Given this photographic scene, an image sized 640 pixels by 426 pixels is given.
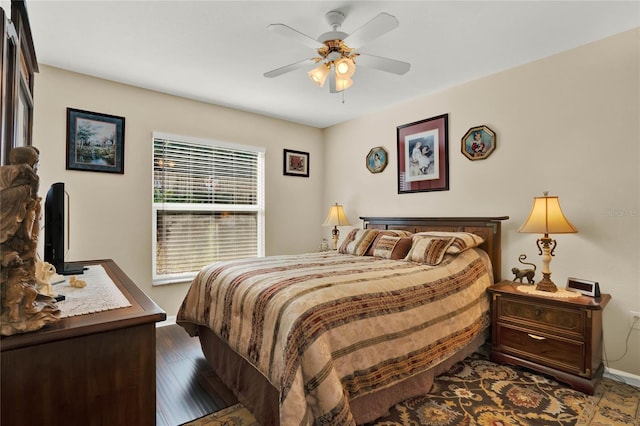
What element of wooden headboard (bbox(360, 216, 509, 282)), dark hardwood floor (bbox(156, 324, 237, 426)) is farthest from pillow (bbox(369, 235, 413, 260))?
dark hardwood floor (bbox(156, 324, 237, 426))

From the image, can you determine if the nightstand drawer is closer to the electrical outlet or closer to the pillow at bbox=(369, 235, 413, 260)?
the electrical outlet

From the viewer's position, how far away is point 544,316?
2371 mm

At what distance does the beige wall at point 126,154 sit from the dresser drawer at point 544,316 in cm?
288

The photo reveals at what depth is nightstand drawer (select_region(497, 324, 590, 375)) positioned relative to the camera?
2215 mm

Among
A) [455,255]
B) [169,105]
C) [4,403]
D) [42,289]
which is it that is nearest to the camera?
[4,403]

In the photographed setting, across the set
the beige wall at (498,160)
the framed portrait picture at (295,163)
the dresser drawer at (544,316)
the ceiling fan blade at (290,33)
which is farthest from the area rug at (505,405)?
the framed portrait picture at (295,163)

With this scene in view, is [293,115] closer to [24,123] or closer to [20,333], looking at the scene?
[24,123]

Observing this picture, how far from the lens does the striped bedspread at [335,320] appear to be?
1515 millimetres

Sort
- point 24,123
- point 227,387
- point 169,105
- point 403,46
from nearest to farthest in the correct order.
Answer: point 24,123 < point 227,387 < point 403,46 < point 169,105

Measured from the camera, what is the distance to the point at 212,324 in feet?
7.70

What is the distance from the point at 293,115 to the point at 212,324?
9.77 ft

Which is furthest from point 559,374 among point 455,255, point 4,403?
point 4,403

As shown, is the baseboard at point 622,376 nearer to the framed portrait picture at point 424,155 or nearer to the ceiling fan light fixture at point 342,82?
the framed portrait picture at point 424,155

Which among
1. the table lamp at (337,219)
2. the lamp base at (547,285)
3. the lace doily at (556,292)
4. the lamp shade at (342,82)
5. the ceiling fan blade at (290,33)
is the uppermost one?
the ceiling fan blade at (290,33)
